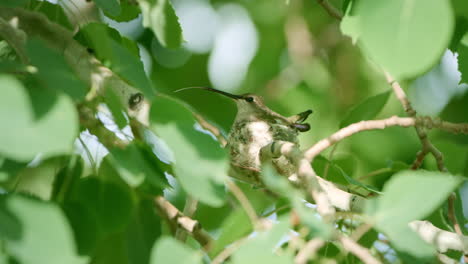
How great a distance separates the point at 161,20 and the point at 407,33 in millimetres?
1044

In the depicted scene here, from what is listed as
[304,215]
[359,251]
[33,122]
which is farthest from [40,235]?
[359,251]

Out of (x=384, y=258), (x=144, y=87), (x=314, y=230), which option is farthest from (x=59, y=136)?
(x=384, y=258)

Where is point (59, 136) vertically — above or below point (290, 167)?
above

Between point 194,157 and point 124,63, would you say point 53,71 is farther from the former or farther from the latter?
point 194,157

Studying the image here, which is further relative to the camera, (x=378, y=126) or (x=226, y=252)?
(x=378, y=126)

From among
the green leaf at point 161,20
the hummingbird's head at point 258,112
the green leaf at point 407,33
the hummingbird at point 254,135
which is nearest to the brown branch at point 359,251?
the green leaf at point 407,33

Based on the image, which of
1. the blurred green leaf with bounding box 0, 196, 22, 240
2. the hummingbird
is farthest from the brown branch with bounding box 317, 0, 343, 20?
the blurred green leaf with bounding box 0, 196, 22, 240

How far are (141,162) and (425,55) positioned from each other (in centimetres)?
88

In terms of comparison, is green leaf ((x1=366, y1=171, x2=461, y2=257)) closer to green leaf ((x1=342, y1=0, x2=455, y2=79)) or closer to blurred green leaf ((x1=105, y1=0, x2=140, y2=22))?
green leaf ((x1=342, y1=0, x2=455, y2=79))

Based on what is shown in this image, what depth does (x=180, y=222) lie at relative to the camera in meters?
2.26

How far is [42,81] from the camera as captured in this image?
1.58 metres

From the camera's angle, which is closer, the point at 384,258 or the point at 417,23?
the point at 417,23

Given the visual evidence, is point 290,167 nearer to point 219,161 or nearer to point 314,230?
point 219,161

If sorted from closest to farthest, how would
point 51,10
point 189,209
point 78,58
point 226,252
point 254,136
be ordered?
point 226,252 < point 78,58 < point 189,209 < point 51,10 < point 254,136
